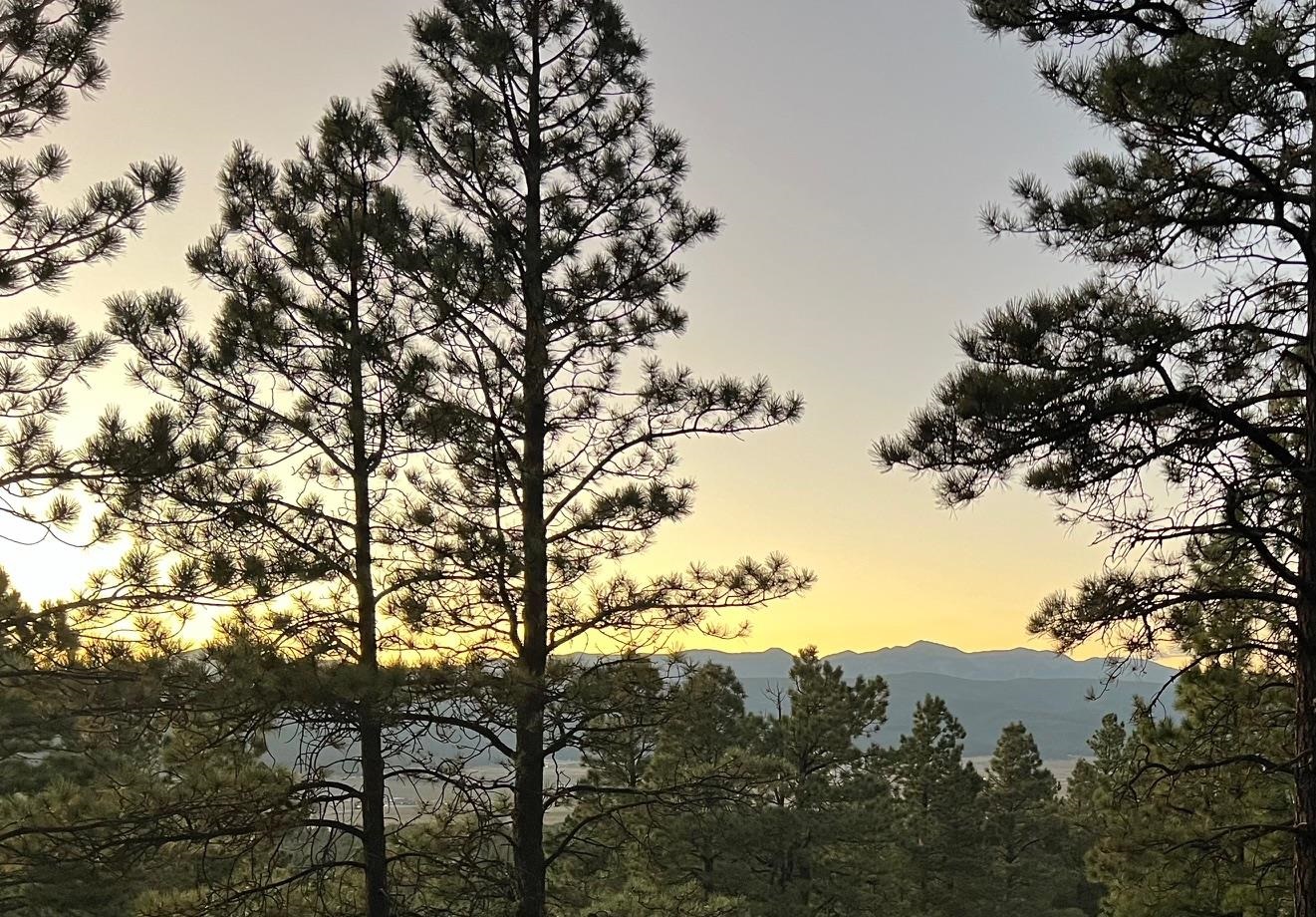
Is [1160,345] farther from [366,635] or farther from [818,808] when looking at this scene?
[818,808]

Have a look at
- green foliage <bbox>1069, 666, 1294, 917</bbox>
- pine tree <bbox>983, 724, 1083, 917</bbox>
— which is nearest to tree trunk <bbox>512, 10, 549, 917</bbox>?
green foliage <bbox>1069, 666, 1294, 917</bbox>

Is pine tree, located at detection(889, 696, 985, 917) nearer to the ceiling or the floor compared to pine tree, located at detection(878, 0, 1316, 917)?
nearer to the floor

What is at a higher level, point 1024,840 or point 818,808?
point 818,808

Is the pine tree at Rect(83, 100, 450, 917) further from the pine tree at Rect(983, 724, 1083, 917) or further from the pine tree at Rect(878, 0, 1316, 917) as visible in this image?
the pine tree at Rect(983, 724, 1083, 917)

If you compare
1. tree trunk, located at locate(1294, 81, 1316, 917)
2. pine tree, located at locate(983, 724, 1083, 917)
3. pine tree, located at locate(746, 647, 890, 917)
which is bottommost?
pine tree, located at locate(983, 724, 1083, 917)

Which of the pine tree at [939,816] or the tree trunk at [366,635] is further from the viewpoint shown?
the pine tree at [939,816]

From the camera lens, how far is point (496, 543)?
8242mm

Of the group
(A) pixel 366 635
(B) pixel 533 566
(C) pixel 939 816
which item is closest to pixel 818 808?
(B) pixel 533 566

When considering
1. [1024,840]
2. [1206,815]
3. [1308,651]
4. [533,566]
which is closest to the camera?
[1308,651]

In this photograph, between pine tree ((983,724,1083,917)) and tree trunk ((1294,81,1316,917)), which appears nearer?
Answer: tree trunk ((1294,81,1316,917))

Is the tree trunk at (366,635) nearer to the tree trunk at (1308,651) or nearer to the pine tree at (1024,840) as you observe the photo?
the tree trunk at (1308,651)

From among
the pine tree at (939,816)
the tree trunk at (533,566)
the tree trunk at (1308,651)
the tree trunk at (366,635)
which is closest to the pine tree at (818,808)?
the pine tree at (939,816)

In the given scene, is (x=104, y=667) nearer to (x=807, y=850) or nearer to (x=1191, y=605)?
(x=1191, y=605)

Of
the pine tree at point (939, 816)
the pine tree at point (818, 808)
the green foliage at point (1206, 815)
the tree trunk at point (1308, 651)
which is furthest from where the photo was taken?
the pine tree at point (939, 816)
